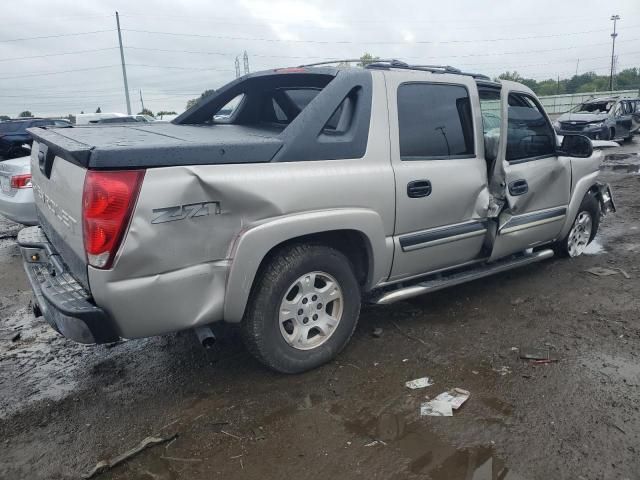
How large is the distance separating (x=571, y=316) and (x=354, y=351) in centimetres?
187

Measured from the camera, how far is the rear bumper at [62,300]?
8.57ft

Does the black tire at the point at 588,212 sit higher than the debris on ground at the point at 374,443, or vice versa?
the black tire at the point at 588,212

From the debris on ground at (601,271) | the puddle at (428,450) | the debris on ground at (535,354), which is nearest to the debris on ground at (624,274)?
the debris on ground at (601,271)

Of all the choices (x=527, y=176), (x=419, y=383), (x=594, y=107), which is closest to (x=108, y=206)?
(x=419, y=383)

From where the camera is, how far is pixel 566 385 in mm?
3217

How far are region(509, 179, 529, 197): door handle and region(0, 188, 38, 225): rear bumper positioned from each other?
5.05 m

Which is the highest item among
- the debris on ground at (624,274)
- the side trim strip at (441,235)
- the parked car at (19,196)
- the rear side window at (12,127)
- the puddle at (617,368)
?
the rear side window at (12,127)

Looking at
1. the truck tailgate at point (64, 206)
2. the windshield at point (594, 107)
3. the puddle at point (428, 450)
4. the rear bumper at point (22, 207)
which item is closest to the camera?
the puddle at point (428, 450)

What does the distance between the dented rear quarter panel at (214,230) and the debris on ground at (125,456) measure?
22.0 inches

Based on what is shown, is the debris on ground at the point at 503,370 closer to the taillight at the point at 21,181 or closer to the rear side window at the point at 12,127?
the taillight at the point at 21,181

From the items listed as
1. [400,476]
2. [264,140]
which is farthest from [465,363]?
[264,140]

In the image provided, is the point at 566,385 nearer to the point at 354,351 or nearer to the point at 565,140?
the point at 354,351

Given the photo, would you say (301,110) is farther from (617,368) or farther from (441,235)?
(617,368)

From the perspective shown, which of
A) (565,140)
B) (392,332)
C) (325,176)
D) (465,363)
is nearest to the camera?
(325,176)
